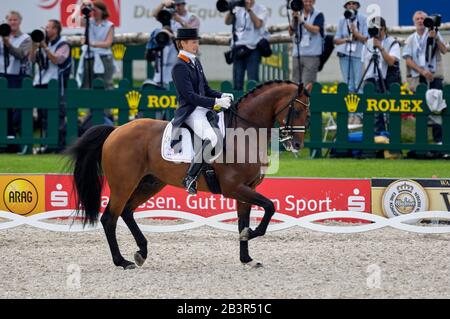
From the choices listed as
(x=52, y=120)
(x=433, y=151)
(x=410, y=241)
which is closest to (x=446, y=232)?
(x=410, y=241)

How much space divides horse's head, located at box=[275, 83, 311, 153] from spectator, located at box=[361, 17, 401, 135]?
219 inches

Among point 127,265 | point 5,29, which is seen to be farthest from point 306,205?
point 5,29

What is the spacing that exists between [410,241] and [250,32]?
210 inches

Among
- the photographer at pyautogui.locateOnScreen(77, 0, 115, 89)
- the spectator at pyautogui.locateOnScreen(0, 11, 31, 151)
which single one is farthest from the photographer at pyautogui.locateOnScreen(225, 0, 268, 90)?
the spectator at pyautogui.locateOnScreen(0, 11, 31, 151)

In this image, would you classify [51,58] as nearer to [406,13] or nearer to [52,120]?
[52,120]

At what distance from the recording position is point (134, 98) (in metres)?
14.7

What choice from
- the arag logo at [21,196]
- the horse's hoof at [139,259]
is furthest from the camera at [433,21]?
the horse's hoof at [139,259]

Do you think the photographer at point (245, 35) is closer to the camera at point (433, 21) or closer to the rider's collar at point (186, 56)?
the camera at point (433, 21)

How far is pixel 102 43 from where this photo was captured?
614 inches

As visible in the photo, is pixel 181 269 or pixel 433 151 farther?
pixel 433 151

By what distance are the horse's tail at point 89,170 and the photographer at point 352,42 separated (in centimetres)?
615

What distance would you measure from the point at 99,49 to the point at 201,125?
22.2ft

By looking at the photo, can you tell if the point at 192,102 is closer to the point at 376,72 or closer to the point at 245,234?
the point at 245,234

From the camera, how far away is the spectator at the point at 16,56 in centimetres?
1542
